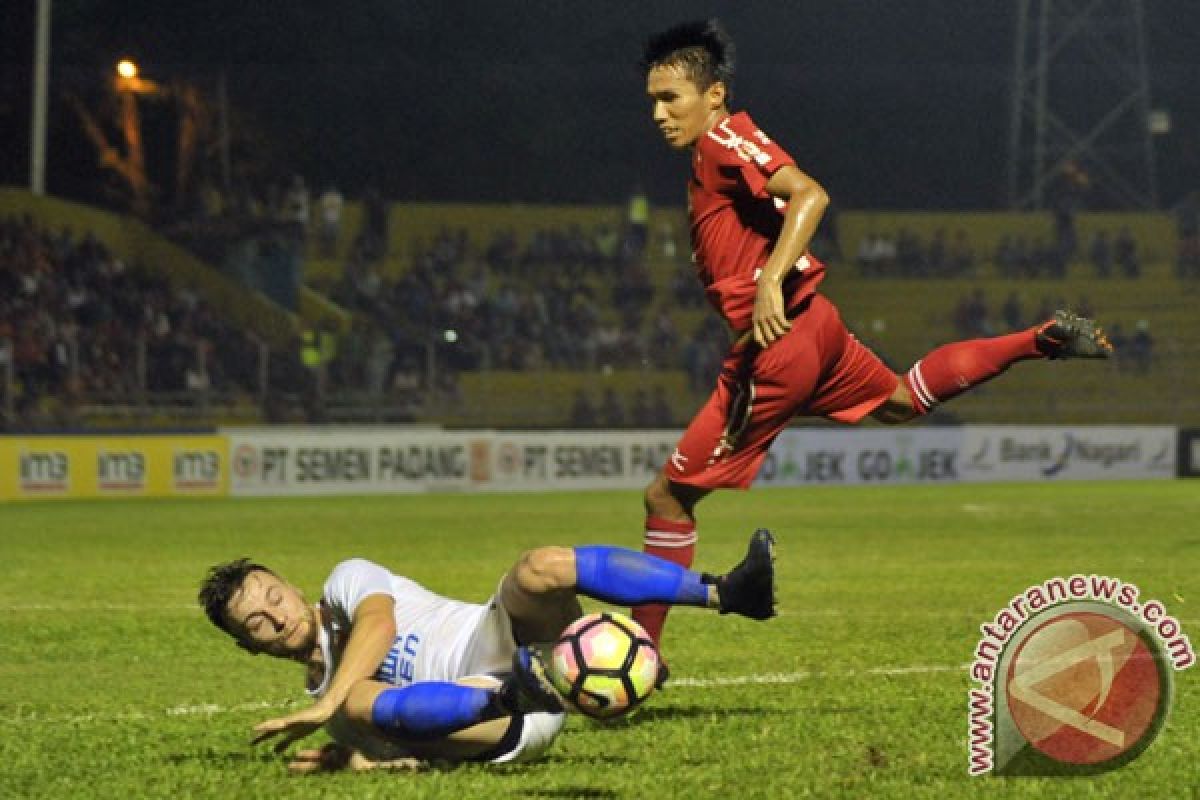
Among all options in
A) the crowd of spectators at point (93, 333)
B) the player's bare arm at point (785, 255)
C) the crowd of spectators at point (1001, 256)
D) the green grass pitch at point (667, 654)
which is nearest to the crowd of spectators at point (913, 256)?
the crowd of spectators at point (1001, 256)

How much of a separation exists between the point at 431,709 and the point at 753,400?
2030 mm

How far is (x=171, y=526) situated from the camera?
1986cm

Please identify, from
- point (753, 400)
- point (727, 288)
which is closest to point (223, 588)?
point (753, 400)

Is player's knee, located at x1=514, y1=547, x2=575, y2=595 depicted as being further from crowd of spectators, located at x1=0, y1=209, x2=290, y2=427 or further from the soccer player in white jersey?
crowd of spectators, located at x1=0, y1=209, x2=290, y2=427

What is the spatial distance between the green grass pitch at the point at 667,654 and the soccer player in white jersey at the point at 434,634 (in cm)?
14

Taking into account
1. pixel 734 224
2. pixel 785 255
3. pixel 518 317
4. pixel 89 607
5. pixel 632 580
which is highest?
pixel 518 317

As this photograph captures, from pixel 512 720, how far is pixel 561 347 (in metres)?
Answer: 25.1

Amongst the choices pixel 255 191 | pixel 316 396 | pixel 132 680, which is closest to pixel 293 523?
pixel 316 396

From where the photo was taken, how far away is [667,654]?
30.2 feet

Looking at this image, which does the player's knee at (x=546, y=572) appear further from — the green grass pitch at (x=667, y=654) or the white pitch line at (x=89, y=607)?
the white pitch line at (x=89, y=607)

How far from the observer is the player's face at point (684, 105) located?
23.0 ft

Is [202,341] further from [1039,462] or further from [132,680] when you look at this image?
[132,680]

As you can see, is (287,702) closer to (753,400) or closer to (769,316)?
(753,400)

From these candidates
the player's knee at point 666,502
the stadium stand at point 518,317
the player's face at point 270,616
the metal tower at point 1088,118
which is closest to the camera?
the player's face at point 270,616
